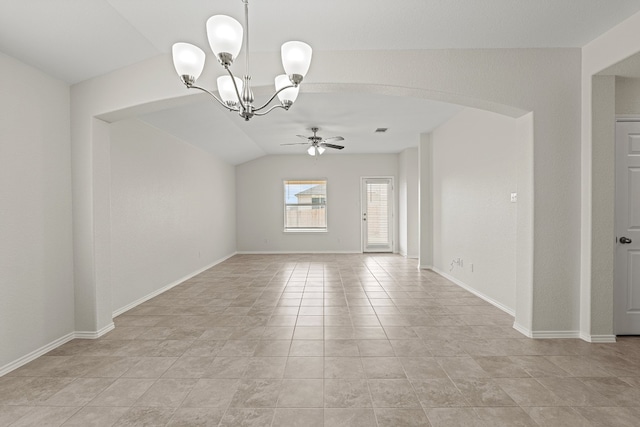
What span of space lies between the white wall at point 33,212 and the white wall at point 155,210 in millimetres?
745

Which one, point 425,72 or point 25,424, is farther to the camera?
point 425,72

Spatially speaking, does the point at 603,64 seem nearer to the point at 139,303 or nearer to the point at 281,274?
the point at 281,274

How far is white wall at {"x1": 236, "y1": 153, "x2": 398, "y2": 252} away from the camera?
351 inches

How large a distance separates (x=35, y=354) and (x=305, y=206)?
6755mm

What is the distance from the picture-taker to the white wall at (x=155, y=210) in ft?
13.0

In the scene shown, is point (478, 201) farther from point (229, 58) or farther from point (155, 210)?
point (155, 210)

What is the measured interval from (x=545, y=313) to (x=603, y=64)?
2.28 m

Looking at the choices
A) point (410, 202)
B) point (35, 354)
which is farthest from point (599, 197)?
point (35, 354)

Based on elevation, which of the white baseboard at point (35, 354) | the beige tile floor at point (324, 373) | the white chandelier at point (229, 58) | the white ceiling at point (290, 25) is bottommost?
the beige tile floor at point (324, 373)

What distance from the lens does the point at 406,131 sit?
20.8ft

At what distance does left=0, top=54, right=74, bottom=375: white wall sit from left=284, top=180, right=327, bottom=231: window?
613 cm

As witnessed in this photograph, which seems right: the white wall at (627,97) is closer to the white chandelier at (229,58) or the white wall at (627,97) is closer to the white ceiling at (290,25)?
the white ceiling at (290,25)

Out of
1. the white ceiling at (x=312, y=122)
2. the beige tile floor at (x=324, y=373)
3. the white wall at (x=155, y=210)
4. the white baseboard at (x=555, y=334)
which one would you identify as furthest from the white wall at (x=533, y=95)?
the white wall at (x=155, y=210)

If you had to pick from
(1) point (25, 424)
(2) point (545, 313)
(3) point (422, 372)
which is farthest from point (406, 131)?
(1) point (25, 424)
